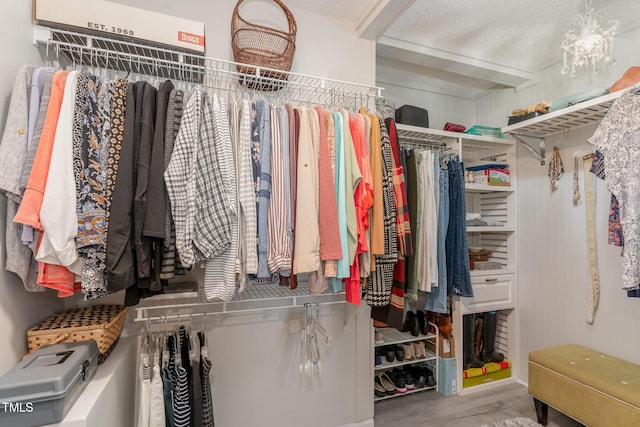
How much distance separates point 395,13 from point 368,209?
112 cm

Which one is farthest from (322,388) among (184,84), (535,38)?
(535,38)

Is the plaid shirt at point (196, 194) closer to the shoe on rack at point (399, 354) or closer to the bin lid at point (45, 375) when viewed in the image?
the bin lid at point (45, 375)

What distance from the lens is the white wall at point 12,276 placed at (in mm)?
884

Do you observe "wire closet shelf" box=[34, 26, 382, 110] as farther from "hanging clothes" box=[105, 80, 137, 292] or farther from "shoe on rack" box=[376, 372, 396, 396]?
"shoe on rack" box=[376, 372, 396, 396]

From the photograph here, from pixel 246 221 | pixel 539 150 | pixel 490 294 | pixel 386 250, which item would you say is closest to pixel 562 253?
pixel 490 294

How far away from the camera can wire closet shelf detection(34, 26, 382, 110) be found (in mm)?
1183

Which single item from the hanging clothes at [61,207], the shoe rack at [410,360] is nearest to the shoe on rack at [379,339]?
the shoe rack at [410,360]

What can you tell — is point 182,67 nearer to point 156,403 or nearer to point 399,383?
point 156,403

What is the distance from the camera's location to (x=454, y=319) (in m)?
2.30

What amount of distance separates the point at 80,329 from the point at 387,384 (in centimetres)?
197

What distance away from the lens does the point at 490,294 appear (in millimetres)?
2371

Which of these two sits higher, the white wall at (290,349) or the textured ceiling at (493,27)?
the textured ceiling at (493,27)

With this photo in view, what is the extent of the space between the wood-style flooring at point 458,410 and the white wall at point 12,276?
6.10 ft

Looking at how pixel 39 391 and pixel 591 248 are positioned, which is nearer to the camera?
pixel 39 391
